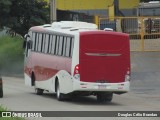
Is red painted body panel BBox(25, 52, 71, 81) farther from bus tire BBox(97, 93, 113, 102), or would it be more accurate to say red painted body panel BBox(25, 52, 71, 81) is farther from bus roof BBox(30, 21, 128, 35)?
bus tire BBox(97, 93, 113, 102)

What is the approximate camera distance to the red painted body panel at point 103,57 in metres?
24.5

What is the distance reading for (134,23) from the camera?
41594mm

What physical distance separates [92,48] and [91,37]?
415mm

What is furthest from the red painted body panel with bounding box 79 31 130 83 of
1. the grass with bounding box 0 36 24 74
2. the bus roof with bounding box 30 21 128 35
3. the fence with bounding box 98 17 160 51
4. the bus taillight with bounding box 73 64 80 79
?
the grass with bounding box 0 36 24 74

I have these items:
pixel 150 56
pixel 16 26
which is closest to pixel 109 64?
pixel 150 56

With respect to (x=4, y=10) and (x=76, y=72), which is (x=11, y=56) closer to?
(x=4, y=10)

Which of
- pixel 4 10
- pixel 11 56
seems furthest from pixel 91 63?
pixel 11 56

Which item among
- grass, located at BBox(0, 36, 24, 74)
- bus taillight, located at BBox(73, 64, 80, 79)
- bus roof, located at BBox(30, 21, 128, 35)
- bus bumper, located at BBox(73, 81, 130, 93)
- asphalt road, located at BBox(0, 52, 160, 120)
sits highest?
bus roof, located at BBox(30, 21, 128, 35)

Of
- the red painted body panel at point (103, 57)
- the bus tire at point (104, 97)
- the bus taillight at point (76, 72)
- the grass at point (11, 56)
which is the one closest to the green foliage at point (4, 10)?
the grass at point (11, 56)

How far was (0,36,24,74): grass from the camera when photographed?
4981cm

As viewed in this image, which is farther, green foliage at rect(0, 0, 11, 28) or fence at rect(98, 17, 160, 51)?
green foliage at rect(0, 0, 11, 28)

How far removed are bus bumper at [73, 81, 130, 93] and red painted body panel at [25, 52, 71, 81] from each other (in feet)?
2.64

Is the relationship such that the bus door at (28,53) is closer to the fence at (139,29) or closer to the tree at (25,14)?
the fence at (139,29)

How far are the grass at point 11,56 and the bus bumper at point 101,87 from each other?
24.5 metres
